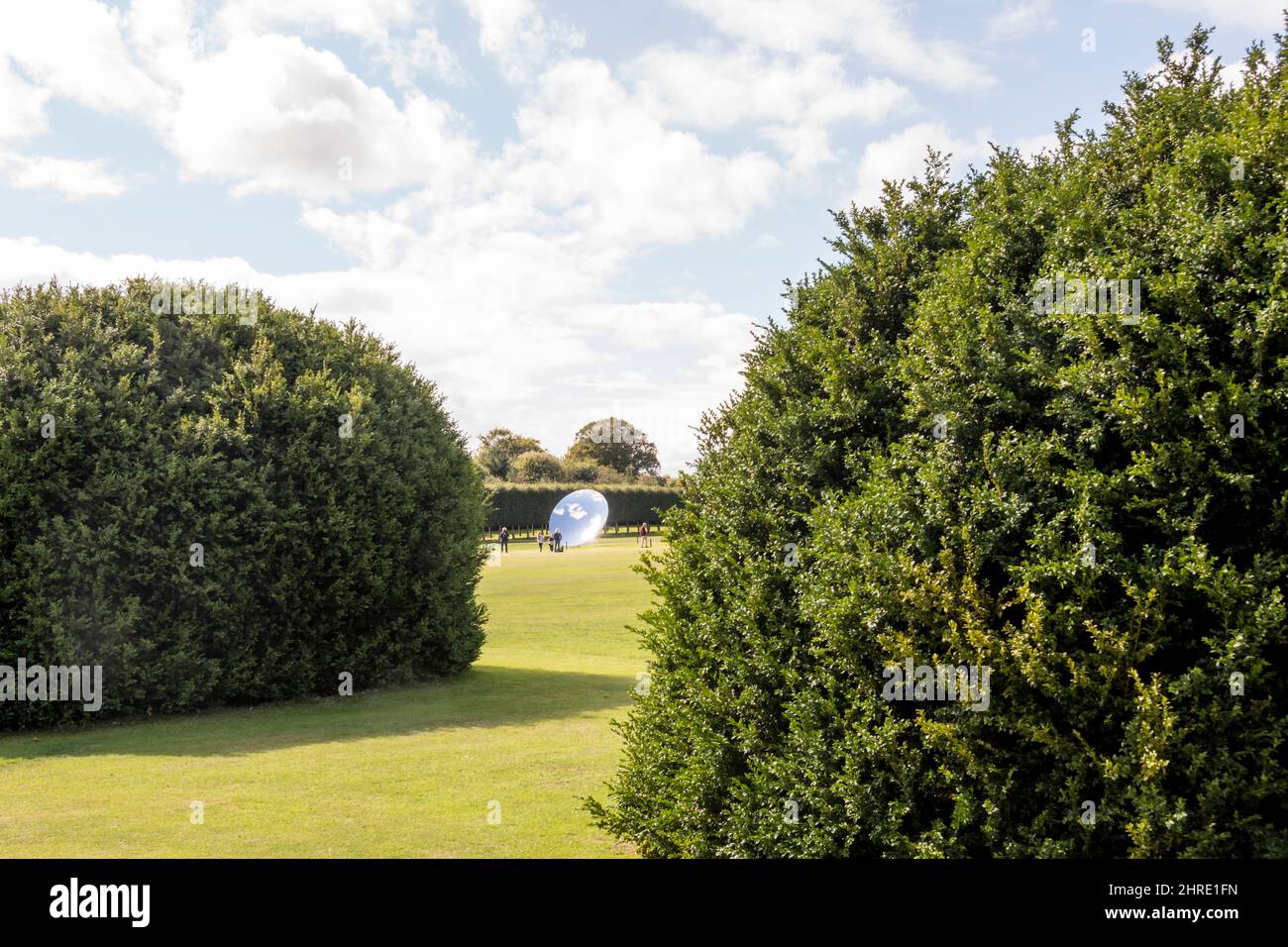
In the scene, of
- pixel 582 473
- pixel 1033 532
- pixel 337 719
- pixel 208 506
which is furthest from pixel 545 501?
pixel 1033 532

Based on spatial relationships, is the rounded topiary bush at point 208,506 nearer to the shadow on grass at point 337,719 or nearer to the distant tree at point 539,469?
the shadow on grass at point 337,719

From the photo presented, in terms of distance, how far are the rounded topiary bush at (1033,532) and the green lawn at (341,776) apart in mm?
3182

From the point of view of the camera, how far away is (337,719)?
15414mm

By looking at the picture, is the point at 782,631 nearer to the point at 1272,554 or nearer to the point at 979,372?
the point at 979,372

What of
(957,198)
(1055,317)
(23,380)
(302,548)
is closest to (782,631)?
(1055,317)

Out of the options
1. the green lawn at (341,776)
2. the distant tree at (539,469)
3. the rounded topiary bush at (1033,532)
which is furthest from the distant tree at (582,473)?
the rounded topiary bush at (1033,532)

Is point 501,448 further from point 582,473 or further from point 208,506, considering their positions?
point 208,506

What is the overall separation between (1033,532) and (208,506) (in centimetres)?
1375

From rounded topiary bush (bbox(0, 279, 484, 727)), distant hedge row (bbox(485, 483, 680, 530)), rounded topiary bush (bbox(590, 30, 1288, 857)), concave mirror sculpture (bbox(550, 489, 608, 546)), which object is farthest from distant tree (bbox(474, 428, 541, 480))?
rounded topiary bush (bbox(590, 30, 1288, 857))

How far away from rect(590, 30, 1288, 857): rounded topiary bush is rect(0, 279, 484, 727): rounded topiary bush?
10.8m

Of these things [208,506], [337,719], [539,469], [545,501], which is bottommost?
[337,719]

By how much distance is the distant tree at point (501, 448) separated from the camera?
446ft
